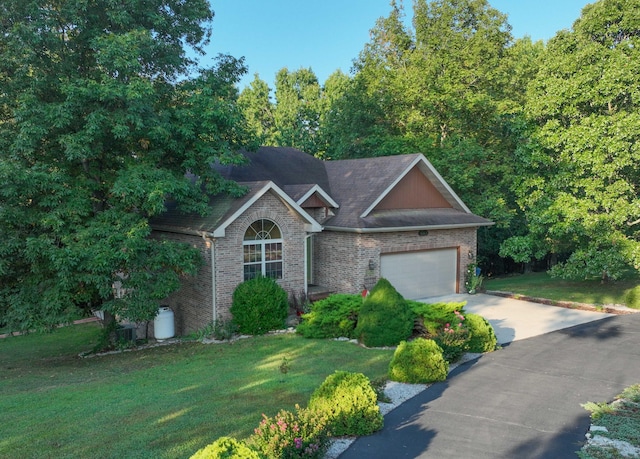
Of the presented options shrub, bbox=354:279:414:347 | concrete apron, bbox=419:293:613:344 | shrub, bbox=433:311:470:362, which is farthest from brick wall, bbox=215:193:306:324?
shrub, bbox=433:311:470:362

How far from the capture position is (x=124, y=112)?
45.3ft

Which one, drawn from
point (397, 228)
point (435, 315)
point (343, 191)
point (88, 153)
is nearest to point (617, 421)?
point (435, 315)

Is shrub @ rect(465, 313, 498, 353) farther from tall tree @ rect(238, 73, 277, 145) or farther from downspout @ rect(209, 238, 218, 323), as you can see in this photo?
tall tree @ rect(238, 73, 277, 145)

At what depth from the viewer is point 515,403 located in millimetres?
8773

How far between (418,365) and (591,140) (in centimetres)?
1338

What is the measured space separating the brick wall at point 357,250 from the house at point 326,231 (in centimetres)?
4

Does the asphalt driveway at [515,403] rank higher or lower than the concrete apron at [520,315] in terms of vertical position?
higher

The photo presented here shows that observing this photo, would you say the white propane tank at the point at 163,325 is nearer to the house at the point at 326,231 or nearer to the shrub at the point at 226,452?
the house at the point at 326,231

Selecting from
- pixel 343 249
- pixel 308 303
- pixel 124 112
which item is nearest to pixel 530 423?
pixel 308 303

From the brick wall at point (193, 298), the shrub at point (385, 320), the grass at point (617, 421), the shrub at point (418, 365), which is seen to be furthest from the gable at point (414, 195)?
the grass at point (617, 421)

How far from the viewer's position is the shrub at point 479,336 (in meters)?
12.0

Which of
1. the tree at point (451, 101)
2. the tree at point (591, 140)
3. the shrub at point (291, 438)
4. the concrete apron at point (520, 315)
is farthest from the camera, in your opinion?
the tree at point (451, 101)

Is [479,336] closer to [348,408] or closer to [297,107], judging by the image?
[348,408]

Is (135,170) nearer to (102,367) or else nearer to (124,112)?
(124,112)
